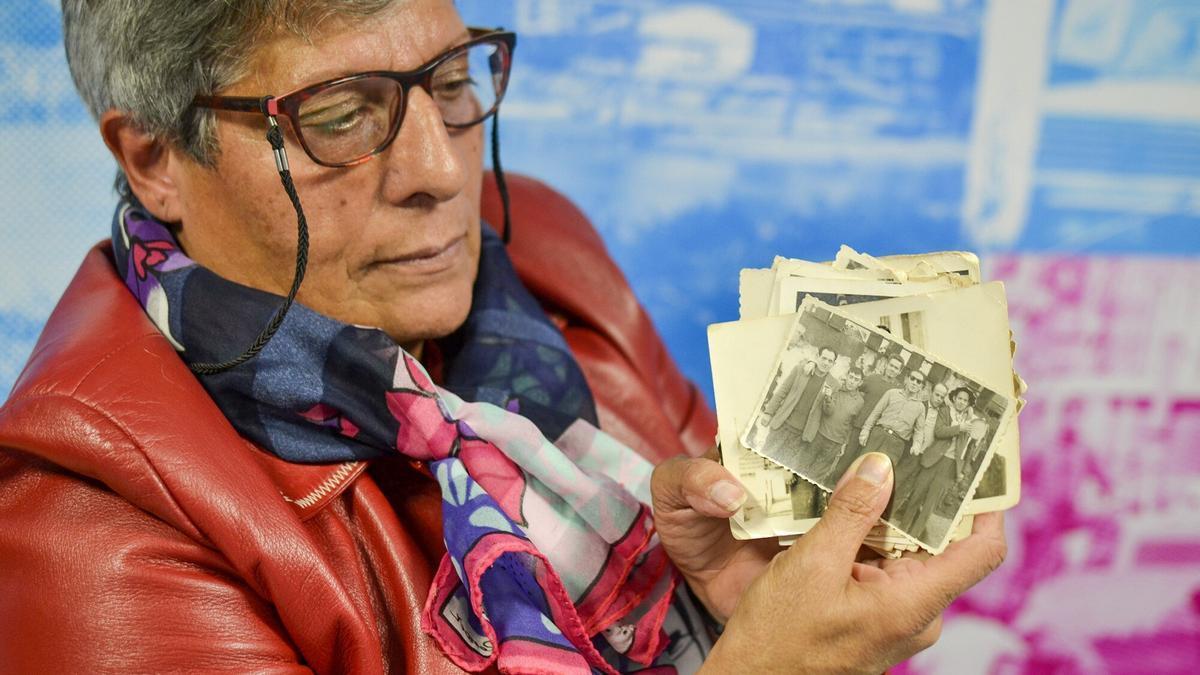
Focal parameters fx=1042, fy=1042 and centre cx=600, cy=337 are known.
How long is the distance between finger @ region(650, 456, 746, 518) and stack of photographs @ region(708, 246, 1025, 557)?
0.11 feet

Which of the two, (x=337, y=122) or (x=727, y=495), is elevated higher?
(x=337, y=122)

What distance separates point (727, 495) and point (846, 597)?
0.16 meters

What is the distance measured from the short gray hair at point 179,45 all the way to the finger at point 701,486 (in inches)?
25.5

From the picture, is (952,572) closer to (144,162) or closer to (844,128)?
(144,162)

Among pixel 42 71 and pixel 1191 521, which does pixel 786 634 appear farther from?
pixel 1191 521

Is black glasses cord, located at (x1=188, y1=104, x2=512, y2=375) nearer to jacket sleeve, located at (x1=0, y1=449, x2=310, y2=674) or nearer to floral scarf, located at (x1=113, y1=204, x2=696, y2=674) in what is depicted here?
floral scarf, located at (x1=113, y1=204, x2=696, y2=674)

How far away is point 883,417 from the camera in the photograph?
3.57ft

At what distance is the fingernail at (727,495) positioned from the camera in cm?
107

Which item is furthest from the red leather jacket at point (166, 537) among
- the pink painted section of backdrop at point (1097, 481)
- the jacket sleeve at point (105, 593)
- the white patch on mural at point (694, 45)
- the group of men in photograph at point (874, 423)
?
the pink painted section of backdrop at point (1097, 481)

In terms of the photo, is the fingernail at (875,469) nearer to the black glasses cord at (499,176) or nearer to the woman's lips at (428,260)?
the woman's lips at (428,260)

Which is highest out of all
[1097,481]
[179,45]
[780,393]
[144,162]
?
[179,45]

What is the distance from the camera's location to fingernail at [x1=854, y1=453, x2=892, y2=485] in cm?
104

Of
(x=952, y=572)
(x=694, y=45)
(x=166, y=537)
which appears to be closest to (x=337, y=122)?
(x=166, y=537)

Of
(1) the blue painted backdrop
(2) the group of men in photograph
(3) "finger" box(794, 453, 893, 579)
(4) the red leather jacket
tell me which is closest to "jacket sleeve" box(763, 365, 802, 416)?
(2) the group of men in photograph
